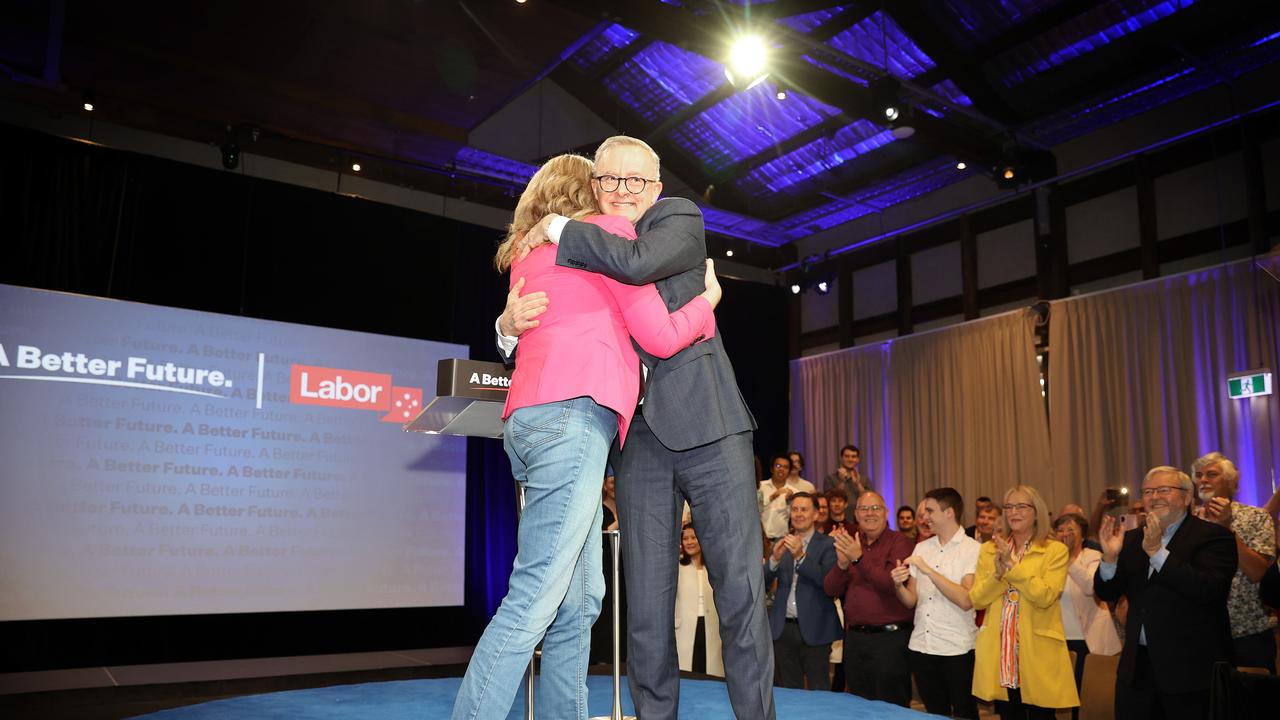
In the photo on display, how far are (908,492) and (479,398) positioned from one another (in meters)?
7.69

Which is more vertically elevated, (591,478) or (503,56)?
(503,56)

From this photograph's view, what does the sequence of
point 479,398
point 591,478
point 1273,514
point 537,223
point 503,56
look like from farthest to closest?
point 503,56 < point 1273,514 < point 479,398 < point 537,223 < point 591,478

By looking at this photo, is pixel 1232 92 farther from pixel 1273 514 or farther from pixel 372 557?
pixel 372 557

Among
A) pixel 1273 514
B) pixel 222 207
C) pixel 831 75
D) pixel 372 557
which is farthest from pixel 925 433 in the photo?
pixel 222 207

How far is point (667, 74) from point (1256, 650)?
692 centimetres

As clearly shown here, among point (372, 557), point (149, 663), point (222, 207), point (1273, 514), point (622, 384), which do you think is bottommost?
point (149, 663)

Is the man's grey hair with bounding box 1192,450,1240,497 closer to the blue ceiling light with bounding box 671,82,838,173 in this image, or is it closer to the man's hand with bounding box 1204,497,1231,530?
the man's hand with bounding box 1204,497,1231,530

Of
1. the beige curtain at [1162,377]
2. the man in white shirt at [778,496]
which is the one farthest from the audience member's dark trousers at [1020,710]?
the beige curtain at [1162,377]

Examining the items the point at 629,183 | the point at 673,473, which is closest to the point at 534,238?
the point at 629,183

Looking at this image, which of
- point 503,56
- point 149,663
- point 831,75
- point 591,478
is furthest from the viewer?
point 831,75

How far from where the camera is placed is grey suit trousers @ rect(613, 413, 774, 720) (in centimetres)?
184

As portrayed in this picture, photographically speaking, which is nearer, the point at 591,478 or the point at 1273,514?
the point at 591,478

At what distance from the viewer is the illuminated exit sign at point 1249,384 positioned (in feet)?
22.2

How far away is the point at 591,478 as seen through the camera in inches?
67.6
